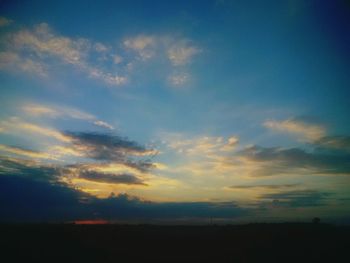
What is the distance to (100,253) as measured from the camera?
→ 126 feet

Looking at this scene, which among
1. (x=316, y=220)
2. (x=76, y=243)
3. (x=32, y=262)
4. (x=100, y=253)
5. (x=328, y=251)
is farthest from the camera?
(x=316, y=220)

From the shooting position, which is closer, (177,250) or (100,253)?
(100,253)

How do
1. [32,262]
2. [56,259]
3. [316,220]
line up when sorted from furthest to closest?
[316,220], [56,259], [32,262]

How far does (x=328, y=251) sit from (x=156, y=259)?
27.5 meters

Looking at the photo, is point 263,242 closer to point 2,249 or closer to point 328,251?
point 328,251

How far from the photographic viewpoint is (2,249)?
38.5 metres

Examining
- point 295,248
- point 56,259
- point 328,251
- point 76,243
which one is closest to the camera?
point 56,259

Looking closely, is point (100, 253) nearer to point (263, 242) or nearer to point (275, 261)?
point (275, 261)

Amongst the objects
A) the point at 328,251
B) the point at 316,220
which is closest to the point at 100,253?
the point at 328,251

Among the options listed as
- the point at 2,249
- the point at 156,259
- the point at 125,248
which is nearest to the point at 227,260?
the point at 156,259

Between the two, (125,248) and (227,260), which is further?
(125,248)

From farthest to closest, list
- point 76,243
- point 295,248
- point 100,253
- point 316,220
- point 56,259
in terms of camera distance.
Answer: point 316,220
point 76,243
point 295,248
point 100,253
point 56,259

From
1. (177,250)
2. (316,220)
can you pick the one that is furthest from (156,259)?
(316,220)

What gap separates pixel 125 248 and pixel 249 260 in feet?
62.4
